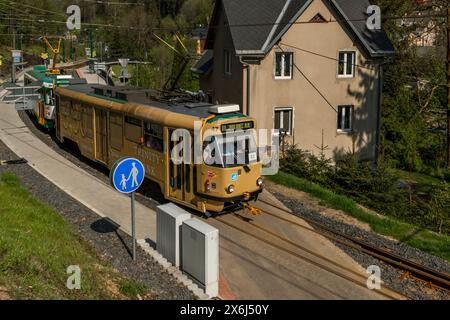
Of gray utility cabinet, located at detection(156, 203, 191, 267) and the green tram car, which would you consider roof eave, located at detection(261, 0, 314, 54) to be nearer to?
the green tram car

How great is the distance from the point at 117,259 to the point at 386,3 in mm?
29450

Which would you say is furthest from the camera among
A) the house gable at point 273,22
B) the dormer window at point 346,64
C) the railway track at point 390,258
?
the dormer window at point 346,64

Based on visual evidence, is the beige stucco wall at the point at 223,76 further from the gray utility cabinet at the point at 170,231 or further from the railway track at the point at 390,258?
the gray utility cabinet at the point at 170,231

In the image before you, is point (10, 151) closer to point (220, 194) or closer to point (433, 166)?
point (220, 194)

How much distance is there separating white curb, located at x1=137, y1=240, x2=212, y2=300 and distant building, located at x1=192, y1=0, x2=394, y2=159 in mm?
13247

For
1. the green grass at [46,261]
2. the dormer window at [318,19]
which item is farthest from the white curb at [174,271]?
the dormer window at [318,19]

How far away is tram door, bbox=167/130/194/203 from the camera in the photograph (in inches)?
590

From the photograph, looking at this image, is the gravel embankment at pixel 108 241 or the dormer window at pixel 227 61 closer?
the gravel embankment at pixel 108 241

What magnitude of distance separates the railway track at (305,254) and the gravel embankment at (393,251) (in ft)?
1.77

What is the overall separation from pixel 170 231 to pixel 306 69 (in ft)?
52.4

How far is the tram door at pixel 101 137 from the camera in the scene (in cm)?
1970

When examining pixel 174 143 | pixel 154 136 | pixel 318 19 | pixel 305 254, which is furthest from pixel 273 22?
pixel 305 254

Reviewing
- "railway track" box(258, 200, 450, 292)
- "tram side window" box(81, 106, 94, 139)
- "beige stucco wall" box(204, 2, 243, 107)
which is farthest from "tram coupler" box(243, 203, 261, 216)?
"beige stucco wall" box(204, 2, 243, 107)

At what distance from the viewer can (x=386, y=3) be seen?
35312 mm
